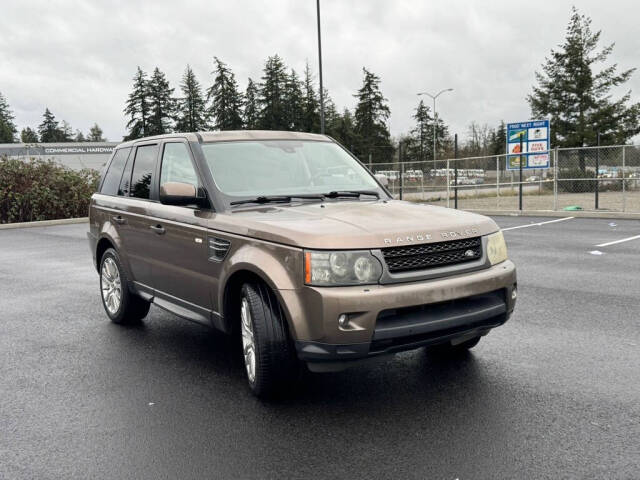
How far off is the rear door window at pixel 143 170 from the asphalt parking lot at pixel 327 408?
1427 millimetres

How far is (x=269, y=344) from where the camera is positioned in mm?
3939

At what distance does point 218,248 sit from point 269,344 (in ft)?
2.96

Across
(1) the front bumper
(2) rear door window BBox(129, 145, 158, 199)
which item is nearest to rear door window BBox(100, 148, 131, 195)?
(2) rear door window BBox(129, 145, 158, 199)

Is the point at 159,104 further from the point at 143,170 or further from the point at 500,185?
the point at 143,170

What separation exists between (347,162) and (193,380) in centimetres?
236

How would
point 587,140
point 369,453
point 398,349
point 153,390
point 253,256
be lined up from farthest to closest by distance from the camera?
point 587,140
point 153,390
point 253,256
point 398,349
point 369,453

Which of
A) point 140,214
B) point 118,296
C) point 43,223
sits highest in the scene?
point 140,214

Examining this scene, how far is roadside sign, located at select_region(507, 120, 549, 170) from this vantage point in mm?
22000

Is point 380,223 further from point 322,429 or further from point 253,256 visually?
point 322,429

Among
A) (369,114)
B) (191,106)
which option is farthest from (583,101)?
(191,106)

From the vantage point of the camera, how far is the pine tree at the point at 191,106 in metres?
86.4

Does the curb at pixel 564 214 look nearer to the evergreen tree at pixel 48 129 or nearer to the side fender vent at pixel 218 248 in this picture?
the side fender vent at pixel 218 248

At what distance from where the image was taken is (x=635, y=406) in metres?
3.95

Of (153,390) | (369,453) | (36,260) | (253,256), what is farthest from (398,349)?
(36,260)
